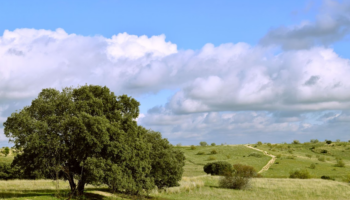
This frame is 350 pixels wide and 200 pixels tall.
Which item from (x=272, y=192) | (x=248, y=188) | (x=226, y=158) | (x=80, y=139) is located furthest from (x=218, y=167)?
(x=80, y=139)

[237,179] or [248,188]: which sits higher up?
[237,179]

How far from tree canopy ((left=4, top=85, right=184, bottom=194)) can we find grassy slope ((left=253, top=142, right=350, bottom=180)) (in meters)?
46.5

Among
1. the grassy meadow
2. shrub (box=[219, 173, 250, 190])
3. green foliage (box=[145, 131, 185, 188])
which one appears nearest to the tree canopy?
the grassy meadow

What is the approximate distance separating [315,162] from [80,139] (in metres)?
71.1

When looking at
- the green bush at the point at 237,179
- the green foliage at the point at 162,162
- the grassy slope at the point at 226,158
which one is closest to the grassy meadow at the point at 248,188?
the grassy slope at the point at 226,158

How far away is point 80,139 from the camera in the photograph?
88.2 feet

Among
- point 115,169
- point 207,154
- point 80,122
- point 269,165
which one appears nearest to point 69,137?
point 80,122

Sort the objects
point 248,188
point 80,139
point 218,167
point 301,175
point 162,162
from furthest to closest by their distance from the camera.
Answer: point 301,175, point 218,167, point 248,188, point 162,162, point 80,139

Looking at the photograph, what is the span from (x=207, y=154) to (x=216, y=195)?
54.2 metres

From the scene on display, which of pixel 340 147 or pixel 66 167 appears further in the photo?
pixel 340 147

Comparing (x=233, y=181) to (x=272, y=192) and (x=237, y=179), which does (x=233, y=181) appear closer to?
(x=237, y=179)

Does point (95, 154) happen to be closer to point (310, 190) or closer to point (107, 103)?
point (107, 103)

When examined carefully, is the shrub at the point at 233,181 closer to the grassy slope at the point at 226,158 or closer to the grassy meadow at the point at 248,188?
the grassy meadow at the point at 248,188

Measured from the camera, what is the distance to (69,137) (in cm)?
2730
